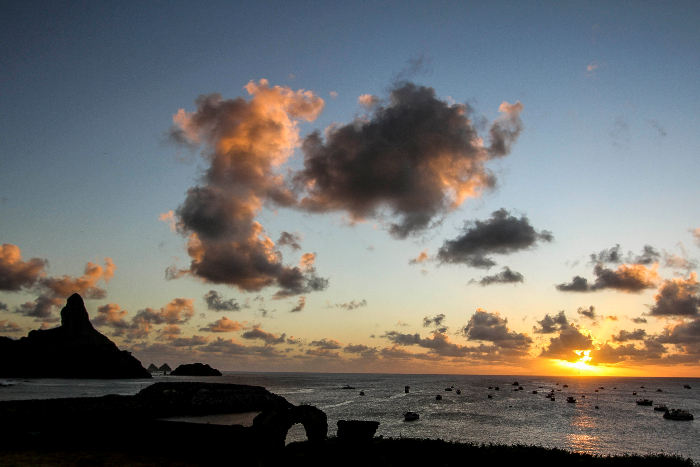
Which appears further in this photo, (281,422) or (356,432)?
(281,422)

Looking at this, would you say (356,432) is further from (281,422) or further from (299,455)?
(299,455)

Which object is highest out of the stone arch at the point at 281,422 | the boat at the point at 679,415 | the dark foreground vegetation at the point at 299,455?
the stone arch at the point at 281,422

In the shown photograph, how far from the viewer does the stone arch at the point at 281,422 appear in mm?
13617

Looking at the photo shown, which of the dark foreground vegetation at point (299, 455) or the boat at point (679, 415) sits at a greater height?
the dark foreground vegetation at point (299, 455)

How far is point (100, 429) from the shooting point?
21906 millimetres

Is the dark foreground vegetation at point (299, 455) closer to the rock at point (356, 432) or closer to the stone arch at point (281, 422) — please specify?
the stone arch at point (281, 422)

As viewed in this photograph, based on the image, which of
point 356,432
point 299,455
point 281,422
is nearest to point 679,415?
point 299,455

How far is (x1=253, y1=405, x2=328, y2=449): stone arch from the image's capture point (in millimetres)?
13617

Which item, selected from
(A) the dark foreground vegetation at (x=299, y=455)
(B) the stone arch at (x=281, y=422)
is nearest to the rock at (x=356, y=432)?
(B) the stone arch at (x=281, y=422)

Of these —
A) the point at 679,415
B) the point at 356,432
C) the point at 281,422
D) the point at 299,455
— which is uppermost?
the point at 356,432

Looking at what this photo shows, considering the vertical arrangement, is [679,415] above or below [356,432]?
below

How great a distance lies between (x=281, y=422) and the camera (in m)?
13.8

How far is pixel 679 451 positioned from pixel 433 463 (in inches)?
2157

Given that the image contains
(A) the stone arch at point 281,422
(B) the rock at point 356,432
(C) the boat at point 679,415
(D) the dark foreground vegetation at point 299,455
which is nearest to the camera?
(B) the rock at point 356,432
